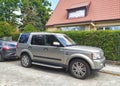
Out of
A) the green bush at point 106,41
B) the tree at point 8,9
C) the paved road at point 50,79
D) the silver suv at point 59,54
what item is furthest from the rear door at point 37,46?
the tree at point 8,9

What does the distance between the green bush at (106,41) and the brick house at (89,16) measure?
15.9 feet

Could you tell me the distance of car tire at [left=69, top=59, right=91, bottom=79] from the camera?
729 cm

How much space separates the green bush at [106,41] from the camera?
1054 centimetres

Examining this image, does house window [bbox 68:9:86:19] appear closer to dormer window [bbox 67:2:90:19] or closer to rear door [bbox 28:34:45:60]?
dormer window [bbox 67:2:90:19]

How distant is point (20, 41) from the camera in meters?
10.0

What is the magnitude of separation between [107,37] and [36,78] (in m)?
5.58

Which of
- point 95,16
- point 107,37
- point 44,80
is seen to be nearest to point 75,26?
point 95,16

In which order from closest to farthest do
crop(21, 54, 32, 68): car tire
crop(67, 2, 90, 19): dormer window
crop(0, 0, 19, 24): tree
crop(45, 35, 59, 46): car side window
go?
crop(45, 35, 59, 46): car side window → crop(21, 54, 32, 68): car tire → crop(67, 2, 90, 19): dormer window → crop(0, 0, 19, 24): tree

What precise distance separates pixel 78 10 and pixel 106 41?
28.1ft

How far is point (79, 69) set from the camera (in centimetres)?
746

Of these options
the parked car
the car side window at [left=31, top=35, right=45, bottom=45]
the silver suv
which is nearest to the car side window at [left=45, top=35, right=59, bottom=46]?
the silver suv

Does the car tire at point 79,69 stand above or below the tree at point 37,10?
below

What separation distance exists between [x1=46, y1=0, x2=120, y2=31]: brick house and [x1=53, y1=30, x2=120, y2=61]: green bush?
486cm

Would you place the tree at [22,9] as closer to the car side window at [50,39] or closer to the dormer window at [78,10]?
the dormer window at [78,10]
